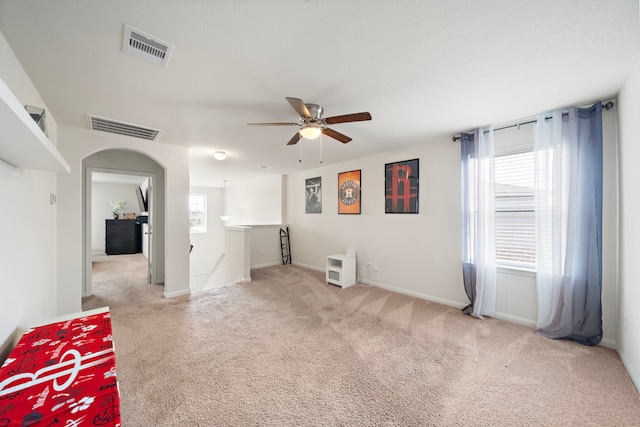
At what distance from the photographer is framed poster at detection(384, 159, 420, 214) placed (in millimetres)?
3932

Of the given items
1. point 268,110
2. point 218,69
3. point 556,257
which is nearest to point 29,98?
point 218,69

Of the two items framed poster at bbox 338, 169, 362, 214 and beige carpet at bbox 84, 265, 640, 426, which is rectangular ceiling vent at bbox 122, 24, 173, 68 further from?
framed poster at bbox 338, 169, 362, 214

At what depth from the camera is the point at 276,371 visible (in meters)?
2.04

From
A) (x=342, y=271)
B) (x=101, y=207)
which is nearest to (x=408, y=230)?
(x=342, y=271)

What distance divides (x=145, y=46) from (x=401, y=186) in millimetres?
3648

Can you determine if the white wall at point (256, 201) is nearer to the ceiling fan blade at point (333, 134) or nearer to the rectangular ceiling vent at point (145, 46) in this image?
the ceiling fan blade at point (333, 134)

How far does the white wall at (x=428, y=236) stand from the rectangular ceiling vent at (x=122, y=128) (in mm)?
3320

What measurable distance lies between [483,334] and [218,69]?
12.0ft

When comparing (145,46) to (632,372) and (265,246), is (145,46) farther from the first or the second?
(265,246)

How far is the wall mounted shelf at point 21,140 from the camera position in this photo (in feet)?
2.61

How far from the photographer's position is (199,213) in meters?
8.76

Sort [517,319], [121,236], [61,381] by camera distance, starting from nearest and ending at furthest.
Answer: [61,381], [517,319], [121,236]

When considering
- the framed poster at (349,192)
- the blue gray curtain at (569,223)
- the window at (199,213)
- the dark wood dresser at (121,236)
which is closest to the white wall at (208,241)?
the window at (199,213)

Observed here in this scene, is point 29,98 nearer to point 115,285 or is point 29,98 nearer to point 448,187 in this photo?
point 115,285
